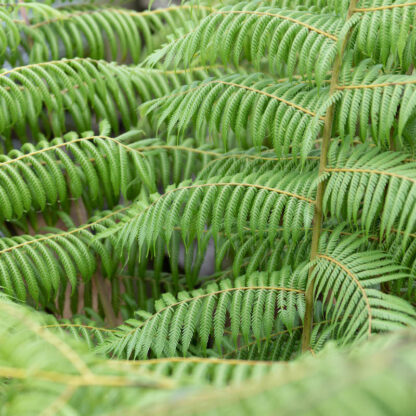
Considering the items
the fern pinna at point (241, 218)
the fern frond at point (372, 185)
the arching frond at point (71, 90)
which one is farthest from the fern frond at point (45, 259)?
the fern frond at point (372, 185)

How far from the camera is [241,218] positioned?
1274 mm

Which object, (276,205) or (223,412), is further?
(276,205)

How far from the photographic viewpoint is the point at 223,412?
52cm

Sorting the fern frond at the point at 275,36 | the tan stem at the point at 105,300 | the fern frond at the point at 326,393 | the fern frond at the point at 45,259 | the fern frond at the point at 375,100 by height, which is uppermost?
the fern frond at the point at 275,36

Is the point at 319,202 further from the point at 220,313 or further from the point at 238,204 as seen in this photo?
the point at 220,313

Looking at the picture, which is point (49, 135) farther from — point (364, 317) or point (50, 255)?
point (364, 317)

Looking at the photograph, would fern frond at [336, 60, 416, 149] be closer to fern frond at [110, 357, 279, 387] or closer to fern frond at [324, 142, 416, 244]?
fern frond at [324, 142, 416, 244]

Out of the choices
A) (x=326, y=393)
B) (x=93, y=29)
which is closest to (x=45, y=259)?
(x=93, y=29)

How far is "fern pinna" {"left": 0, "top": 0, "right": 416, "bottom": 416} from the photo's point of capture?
625mm

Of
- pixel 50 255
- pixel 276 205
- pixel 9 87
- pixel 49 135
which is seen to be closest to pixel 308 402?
pixel 276 205

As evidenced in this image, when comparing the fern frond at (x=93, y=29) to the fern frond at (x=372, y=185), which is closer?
the fern frond at (x=372, y=185)

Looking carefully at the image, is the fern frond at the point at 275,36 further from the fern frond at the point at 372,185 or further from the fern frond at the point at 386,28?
the fern frond at the point at 372,185

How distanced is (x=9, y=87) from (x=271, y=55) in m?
0.90

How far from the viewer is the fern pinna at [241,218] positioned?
63 cm
